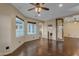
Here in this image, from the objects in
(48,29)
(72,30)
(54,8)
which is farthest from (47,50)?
(72,30)

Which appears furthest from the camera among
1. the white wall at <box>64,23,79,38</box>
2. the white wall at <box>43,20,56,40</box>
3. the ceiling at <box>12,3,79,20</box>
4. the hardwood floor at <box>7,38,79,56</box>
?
the white wall at <box>64,23,79,38</box>

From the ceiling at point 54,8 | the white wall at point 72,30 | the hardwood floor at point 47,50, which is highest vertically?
the ceiling at point 54,8

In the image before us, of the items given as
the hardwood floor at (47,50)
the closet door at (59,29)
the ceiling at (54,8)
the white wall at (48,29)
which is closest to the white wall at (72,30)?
the white wall at (48,29)

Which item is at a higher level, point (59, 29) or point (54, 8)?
point (54, 8)

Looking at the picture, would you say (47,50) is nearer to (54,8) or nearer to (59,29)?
(54,8)

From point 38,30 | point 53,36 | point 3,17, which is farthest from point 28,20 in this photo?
point 3,17

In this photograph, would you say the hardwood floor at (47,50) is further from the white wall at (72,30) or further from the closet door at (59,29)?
the white wall at (72,30)

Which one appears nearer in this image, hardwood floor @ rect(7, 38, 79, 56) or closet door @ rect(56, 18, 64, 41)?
hardwood floor @ rect(7, 38, 79, 56)

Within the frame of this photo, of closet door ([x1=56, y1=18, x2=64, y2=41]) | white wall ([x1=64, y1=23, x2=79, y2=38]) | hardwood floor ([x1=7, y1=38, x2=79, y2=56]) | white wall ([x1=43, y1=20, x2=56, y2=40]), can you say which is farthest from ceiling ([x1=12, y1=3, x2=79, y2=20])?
white wall ([x1=64, y1=23, x2=79, y2=38])

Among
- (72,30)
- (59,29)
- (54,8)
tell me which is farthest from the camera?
(72,30)

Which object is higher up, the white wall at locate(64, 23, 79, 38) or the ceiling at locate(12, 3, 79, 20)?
the ceiling at locate(12, 3, 79, 20)

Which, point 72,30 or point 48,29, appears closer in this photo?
point 48,29

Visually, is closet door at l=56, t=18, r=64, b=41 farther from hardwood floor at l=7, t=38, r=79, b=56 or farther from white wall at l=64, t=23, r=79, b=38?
white wall at l=64, t=23, r=79, b=38

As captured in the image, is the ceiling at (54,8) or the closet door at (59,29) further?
the closet door at (59,29)
